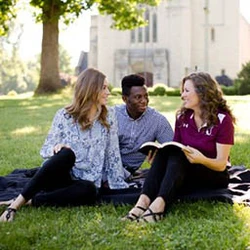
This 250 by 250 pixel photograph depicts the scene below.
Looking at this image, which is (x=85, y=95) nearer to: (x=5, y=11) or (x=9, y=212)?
(x=9, y=212)

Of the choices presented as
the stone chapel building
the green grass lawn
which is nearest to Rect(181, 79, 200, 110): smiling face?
the green grass lawn

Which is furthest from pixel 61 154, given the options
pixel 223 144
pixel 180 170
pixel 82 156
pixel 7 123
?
pixel 7 123

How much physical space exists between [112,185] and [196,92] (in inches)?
47.6

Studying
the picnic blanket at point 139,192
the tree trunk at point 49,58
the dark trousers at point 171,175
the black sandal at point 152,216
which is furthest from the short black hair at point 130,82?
the tree trunk at point 49,58

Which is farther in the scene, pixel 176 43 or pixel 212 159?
pixel 176 43

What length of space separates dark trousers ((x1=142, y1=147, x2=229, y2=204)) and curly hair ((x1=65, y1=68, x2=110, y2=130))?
2.78 feet

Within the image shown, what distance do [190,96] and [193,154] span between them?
0.63 m

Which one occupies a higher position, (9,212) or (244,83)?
(244,83)

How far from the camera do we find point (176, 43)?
56656 mm

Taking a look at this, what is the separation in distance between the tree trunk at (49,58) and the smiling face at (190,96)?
20594 millimetres

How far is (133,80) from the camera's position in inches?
233

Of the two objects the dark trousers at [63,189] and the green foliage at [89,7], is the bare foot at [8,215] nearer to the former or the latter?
the dark trousers at [63,189]

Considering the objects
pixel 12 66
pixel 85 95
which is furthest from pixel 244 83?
pixel 12 66

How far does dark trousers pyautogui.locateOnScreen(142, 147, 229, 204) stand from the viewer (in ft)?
15.7
